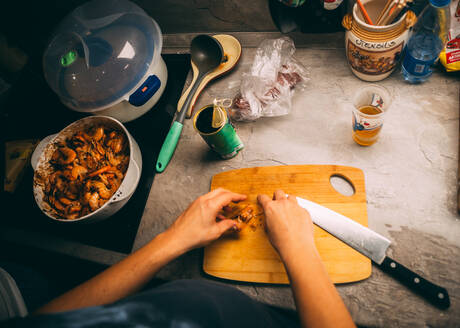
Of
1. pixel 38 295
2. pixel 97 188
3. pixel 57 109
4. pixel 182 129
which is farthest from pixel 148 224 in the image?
pixel 57 109

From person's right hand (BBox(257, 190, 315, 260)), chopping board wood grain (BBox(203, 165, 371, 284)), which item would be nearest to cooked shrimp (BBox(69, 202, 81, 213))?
chopping board wood grain (BBox(203, 165, 371, 284))

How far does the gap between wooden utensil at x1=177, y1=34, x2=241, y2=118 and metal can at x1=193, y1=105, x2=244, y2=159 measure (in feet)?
0.66

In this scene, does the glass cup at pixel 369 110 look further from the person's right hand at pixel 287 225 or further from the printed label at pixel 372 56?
the person's right hand at pixel 287 225

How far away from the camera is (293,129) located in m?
0.88

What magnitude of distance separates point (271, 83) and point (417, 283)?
667 mm

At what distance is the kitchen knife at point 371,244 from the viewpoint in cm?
62

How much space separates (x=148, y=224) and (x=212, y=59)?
606mm

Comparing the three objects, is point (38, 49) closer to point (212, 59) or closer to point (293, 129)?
point (212, 59)

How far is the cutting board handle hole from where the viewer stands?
77 centimetres

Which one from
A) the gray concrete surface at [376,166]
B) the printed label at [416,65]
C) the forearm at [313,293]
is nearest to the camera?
the forearm at [313,293]

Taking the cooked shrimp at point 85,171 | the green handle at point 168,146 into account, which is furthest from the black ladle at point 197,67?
the cooked shrimp at point 85,171

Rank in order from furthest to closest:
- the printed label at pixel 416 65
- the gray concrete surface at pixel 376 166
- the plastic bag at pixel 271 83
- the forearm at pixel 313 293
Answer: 1. the plastic bag at pixel 271 83
2. the printed label at pixel 416 65
3. the gray concrete surface at pixel 376 166
4. the forearm at pixel 313 293

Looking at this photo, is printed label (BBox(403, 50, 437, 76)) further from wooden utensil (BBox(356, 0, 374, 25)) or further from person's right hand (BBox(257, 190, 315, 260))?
person's right hand (BBox(257, 190, 315, 260))

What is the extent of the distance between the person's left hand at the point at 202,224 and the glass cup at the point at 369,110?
0.41m
